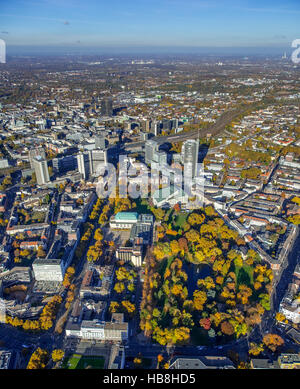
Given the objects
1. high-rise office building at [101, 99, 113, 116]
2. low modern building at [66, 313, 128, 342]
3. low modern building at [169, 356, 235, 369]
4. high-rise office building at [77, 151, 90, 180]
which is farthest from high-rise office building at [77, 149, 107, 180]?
high-rise office building at [101, 99, 113, 116]

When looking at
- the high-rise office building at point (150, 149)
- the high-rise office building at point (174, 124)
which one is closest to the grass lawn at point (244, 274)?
the high-rise office building at point (150, 149)

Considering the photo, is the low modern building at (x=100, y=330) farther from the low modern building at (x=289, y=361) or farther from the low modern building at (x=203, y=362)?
the low modern building at (x=289, y=361)

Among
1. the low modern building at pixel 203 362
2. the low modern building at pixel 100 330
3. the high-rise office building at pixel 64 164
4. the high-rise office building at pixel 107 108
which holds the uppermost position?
the high-rise office building at pixel 107 108

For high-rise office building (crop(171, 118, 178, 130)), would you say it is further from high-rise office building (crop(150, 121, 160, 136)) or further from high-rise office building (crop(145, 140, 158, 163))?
high-rise office building (crop(145, 140, 158, 163))

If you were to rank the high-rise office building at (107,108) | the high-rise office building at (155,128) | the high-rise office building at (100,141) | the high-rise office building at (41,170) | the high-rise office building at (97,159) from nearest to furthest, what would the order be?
the high-rise office building at (41,170) < the high-rise office building at (97,159) < the high-rise office building at (100,141) < the high-rise office building at (155,128) < the high-rise office building at (107,108)

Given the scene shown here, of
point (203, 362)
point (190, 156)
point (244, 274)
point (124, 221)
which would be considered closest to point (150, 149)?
point (190, 156)
